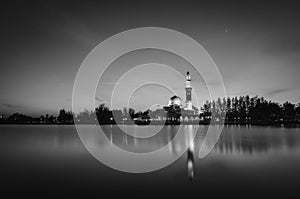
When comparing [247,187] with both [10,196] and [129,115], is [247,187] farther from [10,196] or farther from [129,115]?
[129,115]

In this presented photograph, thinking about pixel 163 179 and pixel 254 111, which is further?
pixel 254 111

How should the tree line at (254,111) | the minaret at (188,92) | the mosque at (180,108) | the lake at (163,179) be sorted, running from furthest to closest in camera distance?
the minaret at (188,92) → the mosque at (180,108) → the tree line at (254,111) → the lake at (163,179)

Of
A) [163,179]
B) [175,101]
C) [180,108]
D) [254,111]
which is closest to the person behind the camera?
[163,179]

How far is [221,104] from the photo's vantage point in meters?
139

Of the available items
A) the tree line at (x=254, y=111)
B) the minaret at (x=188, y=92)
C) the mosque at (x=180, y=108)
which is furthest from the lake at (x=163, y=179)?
the minaret at (x=188, y=92)

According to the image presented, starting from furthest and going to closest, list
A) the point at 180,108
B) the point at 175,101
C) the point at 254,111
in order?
the point at 175,101, the point at 180,108, the point at 254,111

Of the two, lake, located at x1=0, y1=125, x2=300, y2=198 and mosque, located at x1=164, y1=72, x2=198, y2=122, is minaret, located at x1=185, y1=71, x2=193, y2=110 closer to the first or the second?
mosque, located at x1=164, y1=72, x2=198, y2=122

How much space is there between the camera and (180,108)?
168750 mm

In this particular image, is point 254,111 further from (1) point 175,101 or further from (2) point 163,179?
(2) point 163,179

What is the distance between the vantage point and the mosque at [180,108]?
160750 millimetres

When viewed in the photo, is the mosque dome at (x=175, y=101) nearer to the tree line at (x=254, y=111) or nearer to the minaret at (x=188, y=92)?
the minaret at (x=188, y=92)

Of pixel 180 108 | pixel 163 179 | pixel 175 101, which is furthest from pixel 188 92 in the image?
pixel 163 179

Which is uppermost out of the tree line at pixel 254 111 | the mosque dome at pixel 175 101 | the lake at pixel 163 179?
the mosque dome at pixel 175 101

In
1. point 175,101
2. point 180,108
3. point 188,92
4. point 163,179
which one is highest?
point 188,92
